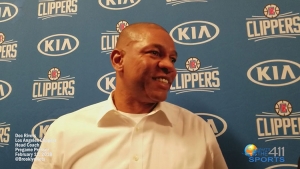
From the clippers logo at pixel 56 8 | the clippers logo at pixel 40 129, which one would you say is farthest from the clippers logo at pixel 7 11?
the clippers logo at pixel 40 129

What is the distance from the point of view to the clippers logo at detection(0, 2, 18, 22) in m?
1.26

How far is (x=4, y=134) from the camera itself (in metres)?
1.13

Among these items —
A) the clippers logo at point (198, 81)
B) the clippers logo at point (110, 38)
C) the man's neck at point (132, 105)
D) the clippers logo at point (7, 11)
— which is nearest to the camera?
the man's neck at point (132, 105)

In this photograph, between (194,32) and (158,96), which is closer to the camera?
(158,96)

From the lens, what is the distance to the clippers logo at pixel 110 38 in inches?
44.8

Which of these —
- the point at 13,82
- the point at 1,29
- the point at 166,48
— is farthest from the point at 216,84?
the point at 1,29

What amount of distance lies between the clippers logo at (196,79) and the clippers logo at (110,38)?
12.0 inches

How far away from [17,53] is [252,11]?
102 cm

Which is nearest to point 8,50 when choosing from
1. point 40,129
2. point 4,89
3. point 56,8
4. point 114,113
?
point 4,89

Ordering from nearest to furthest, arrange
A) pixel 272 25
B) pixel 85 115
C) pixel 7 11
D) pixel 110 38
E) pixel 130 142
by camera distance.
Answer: pixel 130 142 → pixel 85 115 → pixel 272 25 → pixel 110 38 → pixel 7 11

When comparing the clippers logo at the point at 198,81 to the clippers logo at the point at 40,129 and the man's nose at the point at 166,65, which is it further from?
the clippers logo at the point at 40,129

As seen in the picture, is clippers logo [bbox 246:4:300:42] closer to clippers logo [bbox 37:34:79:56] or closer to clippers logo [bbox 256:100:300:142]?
clippers logo [bbox 256:100:300:142]

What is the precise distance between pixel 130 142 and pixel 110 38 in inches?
19.6

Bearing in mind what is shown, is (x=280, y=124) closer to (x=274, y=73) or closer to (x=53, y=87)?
(x=274, y=73)
